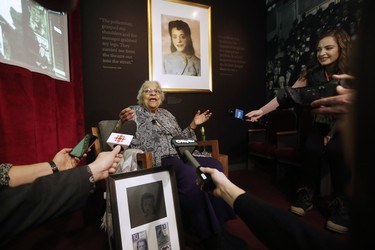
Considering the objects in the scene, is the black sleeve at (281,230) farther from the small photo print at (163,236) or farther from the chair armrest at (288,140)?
the chair armrest at (288,140)

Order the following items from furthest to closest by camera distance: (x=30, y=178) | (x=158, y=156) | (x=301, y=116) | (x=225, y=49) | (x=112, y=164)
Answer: (x=225, y=49) → (x=301, y=116) → (x=158, y=156) → (x=30, y=178) → (x=112, y=164)

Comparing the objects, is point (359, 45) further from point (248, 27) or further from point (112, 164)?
point (248, 27)

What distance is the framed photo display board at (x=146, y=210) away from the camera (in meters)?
1.10

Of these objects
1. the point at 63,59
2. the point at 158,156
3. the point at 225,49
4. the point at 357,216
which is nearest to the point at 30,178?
the point at 158,156

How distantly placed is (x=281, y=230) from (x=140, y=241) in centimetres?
78

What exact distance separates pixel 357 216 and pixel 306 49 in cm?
342

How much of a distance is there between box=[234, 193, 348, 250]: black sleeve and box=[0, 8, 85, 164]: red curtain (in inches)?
61.5

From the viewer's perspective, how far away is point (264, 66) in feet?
12.6

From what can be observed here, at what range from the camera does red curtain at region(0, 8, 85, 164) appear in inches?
58.1

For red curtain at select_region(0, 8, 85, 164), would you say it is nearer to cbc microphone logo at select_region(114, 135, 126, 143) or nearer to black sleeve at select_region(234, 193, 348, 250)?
cbc microphone logo at select_region(114, 135, 126, 143)

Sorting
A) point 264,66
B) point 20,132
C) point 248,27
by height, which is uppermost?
point 248,27

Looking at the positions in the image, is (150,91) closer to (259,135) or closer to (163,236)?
(163,236)

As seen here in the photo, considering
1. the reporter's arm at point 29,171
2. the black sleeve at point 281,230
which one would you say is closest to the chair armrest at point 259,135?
the reporter's arm at point 29,171

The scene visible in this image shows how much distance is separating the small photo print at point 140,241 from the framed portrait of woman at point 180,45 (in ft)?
7.30
